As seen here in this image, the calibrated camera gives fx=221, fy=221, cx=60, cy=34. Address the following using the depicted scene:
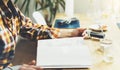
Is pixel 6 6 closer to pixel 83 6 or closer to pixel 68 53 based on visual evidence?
pixel 68 53

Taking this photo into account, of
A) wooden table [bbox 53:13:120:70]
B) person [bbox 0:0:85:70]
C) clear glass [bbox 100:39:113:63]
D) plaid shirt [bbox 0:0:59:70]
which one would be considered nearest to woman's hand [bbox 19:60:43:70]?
person [bbox 0:0:85:70]

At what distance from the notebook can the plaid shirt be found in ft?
0.37

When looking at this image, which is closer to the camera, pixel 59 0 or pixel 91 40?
pixel 91 40

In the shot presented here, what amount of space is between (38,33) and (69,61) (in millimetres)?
408

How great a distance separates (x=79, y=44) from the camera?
116 centimetres

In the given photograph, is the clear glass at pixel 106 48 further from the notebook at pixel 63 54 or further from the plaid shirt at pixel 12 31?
the plaid shirt at pixel 12 31

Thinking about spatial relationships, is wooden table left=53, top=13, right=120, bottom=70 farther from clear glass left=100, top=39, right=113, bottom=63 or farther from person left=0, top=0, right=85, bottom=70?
person left=0, top=0, right=85, bottom=70

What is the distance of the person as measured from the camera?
105 centimetres

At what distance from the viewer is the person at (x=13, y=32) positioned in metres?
1.05

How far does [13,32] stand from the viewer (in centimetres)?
118

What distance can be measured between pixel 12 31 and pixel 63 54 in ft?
1.04

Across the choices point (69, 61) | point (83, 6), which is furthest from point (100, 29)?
point (83, 6)

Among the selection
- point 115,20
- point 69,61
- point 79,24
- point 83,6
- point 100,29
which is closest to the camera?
point 69,61

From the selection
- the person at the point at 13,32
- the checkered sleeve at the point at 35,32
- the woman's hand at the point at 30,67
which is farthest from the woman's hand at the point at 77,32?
the woman's hand at the point at 30,67
